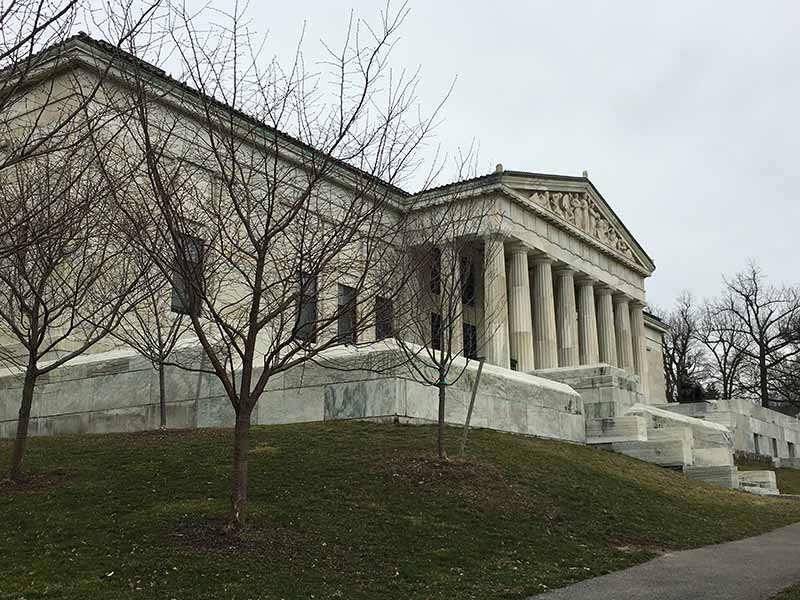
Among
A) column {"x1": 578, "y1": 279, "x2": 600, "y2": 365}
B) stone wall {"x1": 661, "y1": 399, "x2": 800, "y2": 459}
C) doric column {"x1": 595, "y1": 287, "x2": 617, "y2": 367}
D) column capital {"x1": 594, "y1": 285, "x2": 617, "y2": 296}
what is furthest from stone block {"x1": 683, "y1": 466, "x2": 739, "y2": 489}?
column capital {"x1": 594, "y1": 285, "x2": 617, "y2": 296}

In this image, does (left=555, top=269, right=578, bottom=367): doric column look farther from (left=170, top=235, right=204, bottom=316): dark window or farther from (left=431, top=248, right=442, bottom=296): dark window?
(left=170, top=235, right=204, bottom=316): dark window

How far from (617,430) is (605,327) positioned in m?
32.7

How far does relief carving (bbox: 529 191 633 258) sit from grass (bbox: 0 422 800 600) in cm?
3239

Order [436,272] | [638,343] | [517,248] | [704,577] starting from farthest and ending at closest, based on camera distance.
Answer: [638,343], [517,248], [436,272], [704,577]

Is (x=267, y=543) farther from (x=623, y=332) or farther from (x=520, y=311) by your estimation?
(x=623, y=332)

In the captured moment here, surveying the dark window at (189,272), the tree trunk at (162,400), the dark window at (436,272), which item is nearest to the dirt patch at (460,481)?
the dark window at (436,272)

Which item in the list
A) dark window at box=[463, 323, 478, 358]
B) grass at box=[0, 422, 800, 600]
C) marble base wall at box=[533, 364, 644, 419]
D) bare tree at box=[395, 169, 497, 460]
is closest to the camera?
grass at box=[0, 422, 800, 600]

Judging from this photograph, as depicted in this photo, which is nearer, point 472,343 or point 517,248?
point 472,343

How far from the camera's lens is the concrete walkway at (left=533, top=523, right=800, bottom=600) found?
9773 mm

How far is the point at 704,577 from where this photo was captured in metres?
10.9

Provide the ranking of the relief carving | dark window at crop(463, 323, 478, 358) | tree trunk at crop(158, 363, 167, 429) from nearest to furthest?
tree trunk at crop(158, 363, 167, 429)
dark window at crop(463, 323, 478, 358)
the relief carving

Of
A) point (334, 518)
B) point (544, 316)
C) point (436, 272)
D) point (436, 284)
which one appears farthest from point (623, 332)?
point (334, 518)

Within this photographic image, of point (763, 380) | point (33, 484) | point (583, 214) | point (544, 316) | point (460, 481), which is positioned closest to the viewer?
point (33, 484)

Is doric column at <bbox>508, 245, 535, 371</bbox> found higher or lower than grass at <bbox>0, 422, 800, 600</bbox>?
higher
